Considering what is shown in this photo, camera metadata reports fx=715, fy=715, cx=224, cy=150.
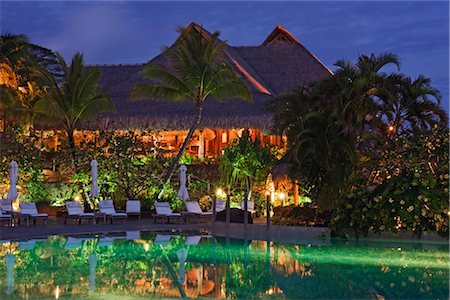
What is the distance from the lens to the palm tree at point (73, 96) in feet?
74.7

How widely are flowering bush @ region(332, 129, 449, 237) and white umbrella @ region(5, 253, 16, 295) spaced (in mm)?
6963

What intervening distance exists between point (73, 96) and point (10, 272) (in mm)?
12657

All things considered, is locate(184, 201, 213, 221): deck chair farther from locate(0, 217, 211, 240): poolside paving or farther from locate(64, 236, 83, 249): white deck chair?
locate(64, 236, 83, 249): white deck chair

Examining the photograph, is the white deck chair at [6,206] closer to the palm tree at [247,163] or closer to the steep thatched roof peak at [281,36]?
the palm tree at [247,163]

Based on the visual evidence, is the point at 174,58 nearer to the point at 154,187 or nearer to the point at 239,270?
the point at 154,187

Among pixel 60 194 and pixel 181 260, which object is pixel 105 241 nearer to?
pixel 181 260

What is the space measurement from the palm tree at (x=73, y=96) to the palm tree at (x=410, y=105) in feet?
33.0

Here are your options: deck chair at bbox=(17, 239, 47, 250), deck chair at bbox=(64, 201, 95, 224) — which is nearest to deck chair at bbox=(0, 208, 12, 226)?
deck chair at bbox=(64, 201, 95, 224)

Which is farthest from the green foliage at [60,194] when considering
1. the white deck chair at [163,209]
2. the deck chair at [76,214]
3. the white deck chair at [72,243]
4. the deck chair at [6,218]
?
the white deck chair at [72,243]

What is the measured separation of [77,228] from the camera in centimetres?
1728

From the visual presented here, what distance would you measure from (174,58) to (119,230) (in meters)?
7.19

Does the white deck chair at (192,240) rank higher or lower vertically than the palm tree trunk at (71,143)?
lower

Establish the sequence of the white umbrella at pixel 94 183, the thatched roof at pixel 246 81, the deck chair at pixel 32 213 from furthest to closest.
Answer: the thatched roof at pixel 246 81
the white umbrella at pixel 94 183
the deck chair at pixel 32 213

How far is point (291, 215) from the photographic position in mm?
17188
